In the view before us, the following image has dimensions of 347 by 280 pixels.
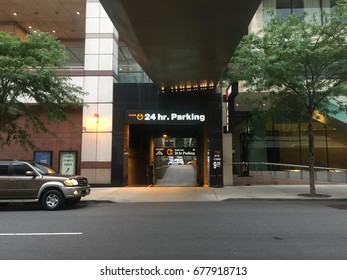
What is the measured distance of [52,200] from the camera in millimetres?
13469

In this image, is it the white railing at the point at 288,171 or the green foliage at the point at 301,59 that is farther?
the white railing at the point at 288,171

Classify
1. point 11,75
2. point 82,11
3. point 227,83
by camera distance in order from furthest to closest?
point 82,11 < point 227,83 < point 11,75

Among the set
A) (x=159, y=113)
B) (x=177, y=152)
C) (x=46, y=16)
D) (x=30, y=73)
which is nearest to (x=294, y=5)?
(x=159, y=113)

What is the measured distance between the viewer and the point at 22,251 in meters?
6.85

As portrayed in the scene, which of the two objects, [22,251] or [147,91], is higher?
[147,91]

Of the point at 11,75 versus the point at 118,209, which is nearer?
the point at 118,209

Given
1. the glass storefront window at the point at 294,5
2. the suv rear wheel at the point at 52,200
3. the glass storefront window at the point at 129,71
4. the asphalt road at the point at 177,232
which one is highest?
the glass storefront window at the point at 294,5

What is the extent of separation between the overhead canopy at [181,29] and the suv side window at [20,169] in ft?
19.4

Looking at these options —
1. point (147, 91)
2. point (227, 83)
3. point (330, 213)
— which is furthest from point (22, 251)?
point (147, 91)

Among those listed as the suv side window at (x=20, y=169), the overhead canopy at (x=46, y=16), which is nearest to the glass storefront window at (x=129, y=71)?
the overhead canopy at (x=46, y=16)

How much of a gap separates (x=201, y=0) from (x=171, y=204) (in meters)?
8.08

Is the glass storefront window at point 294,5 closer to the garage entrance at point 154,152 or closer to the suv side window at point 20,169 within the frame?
the garage entrance at point 154,152

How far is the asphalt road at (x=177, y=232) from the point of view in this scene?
659 centimetres

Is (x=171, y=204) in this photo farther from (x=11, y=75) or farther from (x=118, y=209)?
(x=11, y=75)
